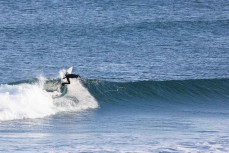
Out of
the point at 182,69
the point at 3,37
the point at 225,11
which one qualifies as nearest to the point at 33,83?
the point at 182,69

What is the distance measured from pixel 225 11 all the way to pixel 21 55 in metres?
24.0

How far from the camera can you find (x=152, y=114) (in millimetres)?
38000

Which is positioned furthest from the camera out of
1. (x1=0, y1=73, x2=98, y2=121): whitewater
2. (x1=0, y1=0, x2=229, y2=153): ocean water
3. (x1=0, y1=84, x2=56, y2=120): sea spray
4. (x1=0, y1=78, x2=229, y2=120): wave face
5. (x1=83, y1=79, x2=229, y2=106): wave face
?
(x1=83, y1=79, x2=229, y2=106): wave face

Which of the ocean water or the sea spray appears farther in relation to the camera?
the sea spray

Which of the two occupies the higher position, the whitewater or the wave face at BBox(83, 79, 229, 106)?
the wave face at BBox(83, 79, 229, 106)

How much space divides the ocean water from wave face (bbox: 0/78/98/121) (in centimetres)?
5

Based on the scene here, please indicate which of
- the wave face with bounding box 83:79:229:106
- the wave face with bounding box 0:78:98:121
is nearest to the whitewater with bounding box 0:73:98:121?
the wave face with bounding box 0:78:98:121

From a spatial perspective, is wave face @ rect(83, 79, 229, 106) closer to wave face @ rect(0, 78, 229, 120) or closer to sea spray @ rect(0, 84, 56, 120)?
wave face @ rect(0, 78, 229, 120)

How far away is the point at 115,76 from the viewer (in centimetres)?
4381

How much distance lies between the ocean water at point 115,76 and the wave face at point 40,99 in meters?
0.05

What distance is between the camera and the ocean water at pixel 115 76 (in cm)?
3195

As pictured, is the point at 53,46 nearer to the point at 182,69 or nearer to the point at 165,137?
the point at 182,69

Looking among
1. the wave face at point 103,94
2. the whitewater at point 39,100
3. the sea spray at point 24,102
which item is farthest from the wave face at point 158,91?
the sea spray at point 24,102

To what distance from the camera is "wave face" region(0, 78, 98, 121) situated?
36.2m
